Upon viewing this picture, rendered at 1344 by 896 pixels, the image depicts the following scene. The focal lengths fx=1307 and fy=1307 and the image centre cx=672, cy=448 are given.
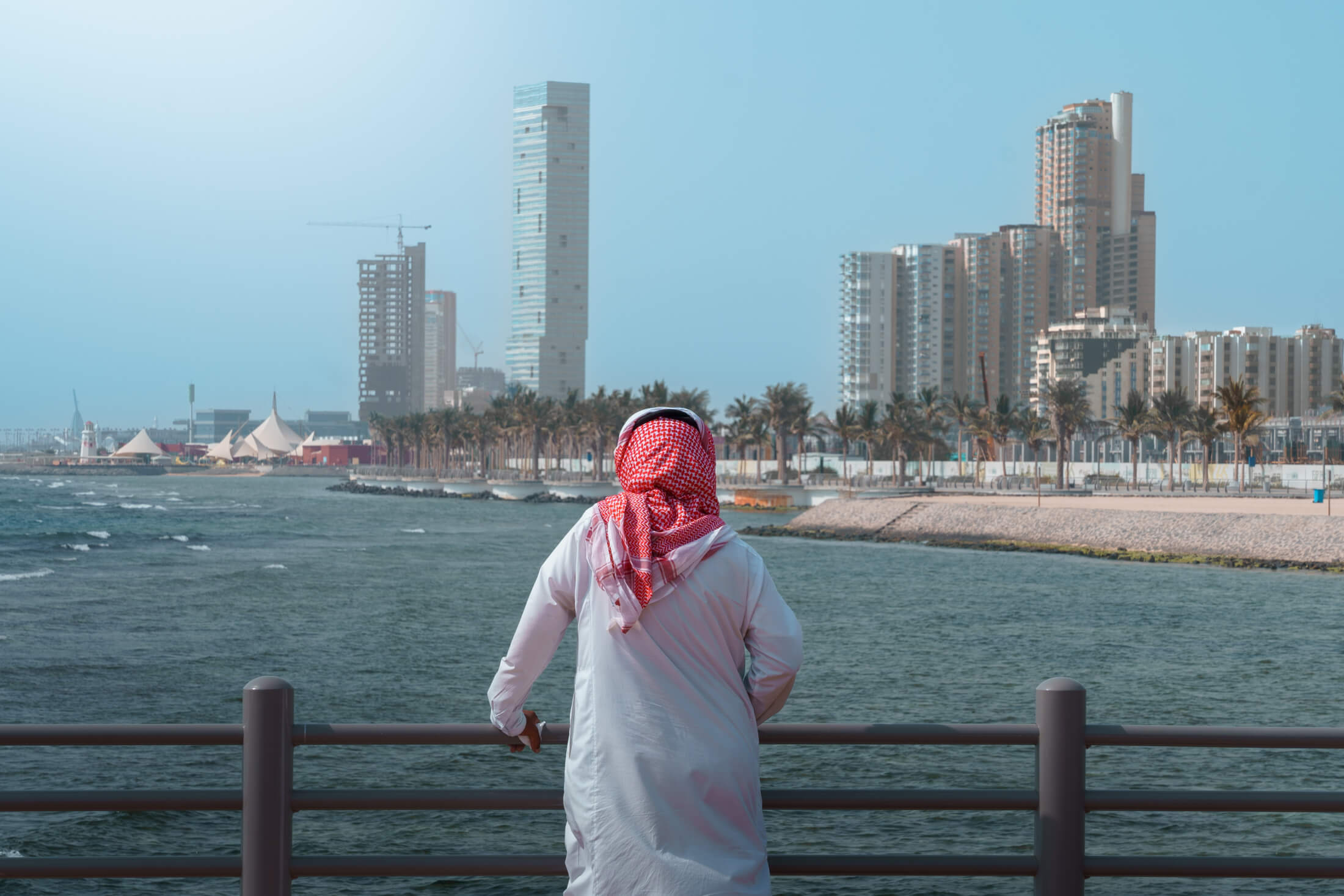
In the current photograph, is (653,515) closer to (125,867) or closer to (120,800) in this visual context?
(120,800)

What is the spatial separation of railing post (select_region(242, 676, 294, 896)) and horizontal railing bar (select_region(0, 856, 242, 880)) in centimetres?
13

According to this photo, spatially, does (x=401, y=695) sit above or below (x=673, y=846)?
below

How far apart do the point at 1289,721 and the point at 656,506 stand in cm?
2035

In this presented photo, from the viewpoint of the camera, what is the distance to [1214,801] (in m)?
3.85

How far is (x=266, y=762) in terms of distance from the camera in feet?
12.0

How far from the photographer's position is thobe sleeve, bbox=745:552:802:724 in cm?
328

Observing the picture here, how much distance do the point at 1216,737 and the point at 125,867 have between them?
127 inches

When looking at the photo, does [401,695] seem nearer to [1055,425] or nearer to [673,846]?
[673,846]

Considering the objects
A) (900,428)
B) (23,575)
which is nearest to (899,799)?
(23,575)

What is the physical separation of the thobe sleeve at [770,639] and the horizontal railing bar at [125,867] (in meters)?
1.67

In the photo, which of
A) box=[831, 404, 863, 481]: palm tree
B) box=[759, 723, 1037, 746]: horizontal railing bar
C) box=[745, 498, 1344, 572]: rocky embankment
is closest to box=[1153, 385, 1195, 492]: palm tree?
box=[831, 404, 863, 481]: palm tree

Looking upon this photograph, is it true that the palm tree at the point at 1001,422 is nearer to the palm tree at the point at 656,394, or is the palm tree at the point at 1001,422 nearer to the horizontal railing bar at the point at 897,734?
the palm tree at the point at 656,394

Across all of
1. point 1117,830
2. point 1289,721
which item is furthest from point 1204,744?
point 1289,721

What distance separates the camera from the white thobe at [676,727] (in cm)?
321
